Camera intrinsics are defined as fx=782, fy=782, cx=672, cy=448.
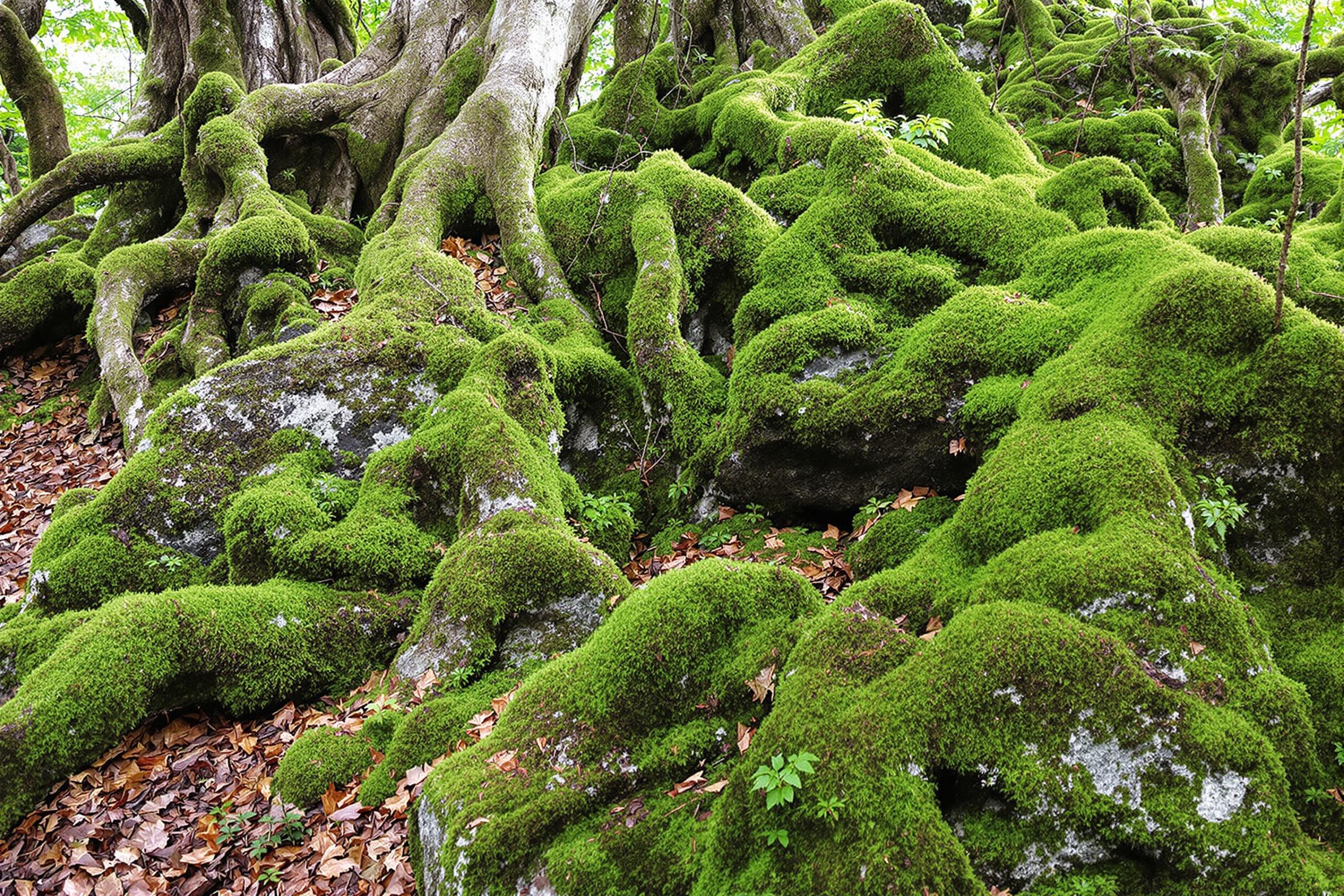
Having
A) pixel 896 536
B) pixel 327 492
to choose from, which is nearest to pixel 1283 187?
pixel 896 536

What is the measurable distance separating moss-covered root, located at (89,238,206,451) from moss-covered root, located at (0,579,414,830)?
3228 mm

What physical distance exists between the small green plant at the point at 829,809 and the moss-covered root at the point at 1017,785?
0.02m

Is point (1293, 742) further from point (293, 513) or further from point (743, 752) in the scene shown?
point (293, 513)

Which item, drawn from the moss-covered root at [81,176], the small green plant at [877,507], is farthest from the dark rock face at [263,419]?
the moss-covered root at [81,176]

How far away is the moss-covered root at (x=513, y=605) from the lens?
191 inches

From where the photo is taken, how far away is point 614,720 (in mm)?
3703

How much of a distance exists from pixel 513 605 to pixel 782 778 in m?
2.39

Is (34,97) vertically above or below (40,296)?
above

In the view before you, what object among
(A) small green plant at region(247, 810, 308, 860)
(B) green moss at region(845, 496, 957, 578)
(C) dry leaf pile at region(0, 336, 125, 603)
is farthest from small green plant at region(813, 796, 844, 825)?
(C) dry leaf pile at region(0, 336, 125, 603)

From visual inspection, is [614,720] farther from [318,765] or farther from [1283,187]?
[1283,187]

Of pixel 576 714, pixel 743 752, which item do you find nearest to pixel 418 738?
pixel 576 714

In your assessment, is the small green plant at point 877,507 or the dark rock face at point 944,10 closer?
the small green plant at point 877,507

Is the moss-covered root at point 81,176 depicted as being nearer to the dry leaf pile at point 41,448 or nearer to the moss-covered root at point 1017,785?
the dry leaf pile at point 41,448

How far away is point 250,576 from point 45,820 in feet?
5.80
